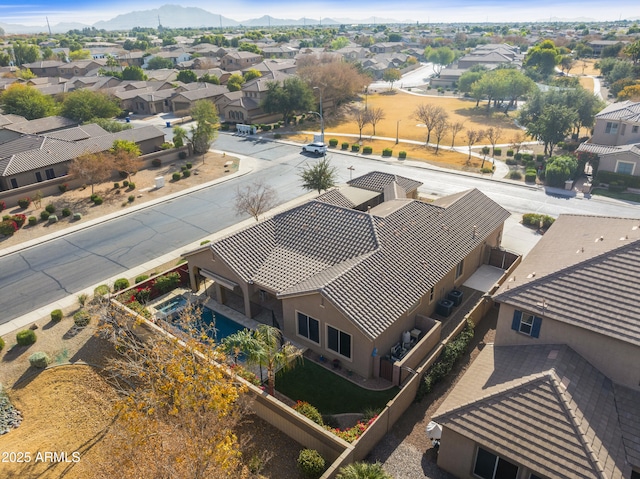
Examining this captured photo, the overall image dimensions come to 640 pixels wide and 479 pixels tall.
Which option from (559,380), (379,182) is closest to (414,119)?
(379,182)

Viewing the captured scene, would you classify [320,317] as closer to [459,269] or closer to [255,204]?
[459,269]

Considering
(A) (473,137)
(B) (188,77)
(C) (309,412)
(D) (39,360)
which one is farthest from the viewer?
(B) (188,77)

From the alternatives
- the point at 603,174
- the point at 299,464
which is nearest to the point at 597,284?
the point at 299,464

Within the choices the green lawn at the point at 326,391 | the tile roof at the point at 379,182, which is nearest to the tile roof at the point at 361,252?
the green lawn at the point at 326,391

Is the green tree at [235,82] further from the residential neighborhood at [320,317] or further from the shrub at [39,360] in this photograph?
the shrub at [39,360]

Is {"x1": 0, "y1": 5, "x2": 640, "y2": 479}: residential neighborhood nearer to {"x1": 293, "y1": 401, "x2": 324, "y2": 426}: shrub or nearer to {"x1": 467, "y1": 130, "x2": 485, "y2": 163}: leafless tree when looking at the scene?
{"x1": 293, "y1": 401, "x2": 324, "y2": 426}: shrub

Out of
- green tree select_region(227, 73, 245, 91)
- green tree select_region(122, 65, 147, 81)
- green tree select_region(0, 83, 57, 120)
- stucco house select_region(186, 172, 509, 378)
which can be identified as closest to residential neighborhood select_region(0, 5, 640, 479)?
stucco house select_region(186, 172, 509, 378)

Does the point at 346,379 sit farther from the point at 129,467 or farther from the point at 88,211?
the point at 88,211
